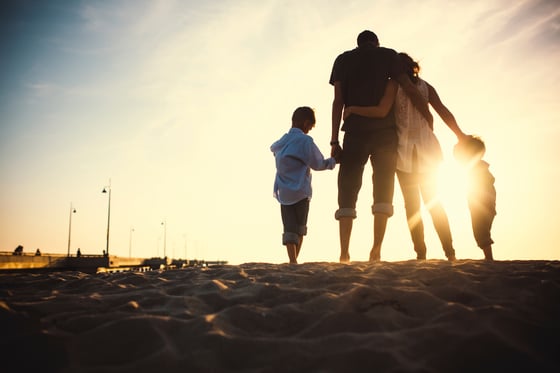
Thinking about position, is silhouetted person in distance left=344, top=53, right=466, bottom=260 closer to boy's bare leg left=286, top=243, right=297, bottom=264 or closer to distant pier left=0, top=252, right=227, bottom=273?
boy's bare leg left=286, top=243, right=297, bottom=264

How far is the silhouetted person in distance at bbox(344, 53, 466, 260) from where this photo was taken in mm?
5211

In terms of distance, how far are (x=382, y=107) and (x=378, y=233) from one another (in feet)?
5.16

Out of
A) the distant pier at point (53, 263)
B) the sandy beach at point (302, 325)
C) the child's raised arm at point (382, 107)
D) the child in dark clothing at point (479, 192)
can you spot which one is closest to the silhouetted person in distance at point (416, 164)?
the child's raised arm at point (382, 107)

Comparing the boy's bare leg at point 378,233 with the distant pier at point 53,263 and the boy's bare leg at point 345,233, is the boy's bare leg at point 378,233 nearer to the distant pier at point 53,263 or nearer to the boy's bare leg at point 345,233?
the boy's bare leg at point 345,233

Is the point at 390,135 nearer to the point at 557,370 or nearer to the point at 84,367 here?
the point at 557,370

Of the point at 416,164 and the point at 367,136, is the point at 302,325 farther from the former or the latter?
the point at 416,164

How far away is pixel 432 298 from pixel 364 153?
2670 millimetres

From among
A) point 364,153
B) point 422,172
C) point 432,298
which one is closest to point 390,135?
point 364,153

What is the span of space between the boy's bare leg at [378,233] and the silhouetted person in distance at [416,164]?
51cm

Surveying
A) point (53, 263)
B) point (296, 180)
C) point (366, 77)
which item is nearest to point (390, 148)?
point (366, 77)

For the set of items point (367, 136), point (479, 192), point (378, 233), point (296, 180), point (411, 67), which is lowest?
point (378, 233)

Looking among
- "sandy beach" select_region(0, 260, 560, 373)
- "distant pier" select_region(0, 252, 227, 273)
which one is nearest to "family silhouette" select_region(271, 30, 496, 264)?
"sandy beach" select_region(0, 260, 560, 373)

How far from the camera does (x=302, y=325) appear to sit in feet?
7.82

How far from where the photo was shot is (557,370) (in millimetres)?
1822
